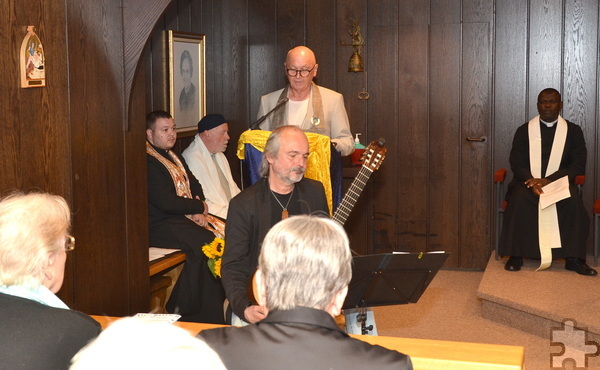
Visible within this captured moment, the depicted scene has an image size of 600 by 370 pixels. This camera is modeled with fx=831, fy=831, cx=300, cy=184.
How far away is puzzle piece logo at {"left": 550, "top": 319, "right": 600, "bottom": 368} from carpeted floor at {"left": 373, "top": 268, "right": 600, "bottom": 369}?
0.14ft

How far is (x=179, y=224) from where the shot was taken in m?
4.87

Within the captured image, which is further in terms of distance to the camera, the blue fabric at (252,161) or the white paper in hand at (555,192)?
the white paper in hand at (555,192)

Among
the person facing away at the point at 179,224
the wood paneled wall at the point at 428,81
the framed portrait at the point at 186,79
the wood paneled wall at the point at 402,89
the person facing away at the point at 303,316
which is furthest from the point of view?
the wood paneled wall at the point at 402,89

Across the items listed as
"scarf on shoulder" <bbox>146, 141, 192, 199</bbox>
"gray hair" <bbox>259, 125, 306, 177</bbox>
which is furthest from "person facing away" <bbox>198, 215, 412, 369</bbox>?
"scarf on shoulder" <bbox>146, 141, 192, 199</bbox>

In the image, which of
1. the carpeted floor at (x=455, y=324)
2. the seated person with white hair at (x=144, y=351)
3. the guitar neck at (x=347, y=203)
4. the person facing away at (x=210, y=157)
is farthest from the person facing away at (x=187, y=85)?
the seated person with white hair at (x=144, y=351)

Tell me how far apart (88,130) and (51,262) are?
1287 millimetres

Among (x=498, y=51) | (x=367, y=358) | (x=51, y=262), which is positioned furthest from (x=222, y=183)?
(x=367, y=358)

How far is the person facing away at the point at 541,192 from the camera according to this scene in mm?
5750

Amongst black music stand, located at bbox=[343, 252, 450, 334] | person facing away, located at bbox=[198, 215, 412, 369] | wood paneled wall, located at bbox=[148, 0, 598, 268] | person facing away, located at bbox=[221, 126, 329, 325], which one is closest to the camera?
person facing away, located at bbox=[198, 215, 412, 369]

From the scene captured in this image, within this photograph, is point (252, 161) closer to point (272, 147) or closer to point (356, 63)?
point (272, 147)

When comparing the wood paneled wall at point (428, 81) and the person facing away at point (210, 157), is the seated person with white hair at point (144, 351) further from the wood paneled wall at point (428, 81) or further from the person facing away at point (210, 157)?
the wood paneled wall at point (428, 81)

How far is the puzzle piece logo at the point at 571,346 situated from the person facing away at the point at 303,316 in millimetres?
2854

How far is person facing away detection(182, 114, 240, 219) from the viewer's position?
5.37 metres

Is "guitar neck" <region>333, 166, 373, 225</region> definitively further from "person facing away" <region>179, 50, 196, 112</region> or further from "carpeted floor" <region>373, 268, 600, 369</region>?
"person facing away" <region>179, 50, 196, 112</region>
